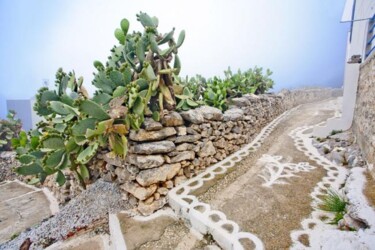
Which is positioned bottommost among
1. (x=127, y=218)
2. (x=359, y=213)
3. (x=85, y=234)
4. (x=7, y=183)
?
(x=7, y=183)

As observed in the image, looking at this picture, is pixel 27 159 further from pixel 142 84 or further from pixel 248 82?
pixel 248 82

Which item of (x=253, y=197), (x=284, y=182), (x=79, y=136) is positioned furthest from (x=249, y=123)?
(x=79, y=136)

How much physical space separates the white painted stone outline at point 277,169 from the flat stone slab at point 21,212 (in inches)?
166

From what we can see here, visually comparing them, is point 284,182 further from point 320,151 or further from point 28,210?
point 28,210

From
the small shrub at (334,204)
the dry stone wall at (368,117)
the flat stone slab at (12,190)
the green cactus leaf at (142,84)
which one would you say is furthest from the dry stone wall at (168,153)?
the flat stone slab at (12,190)

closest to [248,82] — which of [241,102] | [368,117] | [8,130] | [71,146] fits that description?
[241,102]

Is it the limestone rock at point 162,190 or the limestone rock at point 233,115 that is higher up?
the limestone rock at point 233,115

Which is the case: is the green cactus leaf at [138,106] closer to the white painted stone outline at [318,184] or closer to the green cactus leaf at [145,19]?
the green cactus leaf at [145,19]

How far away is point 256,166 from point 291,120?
3.92 m

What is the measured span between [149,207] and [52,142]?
4.41ft

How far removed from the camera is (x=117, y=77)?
2.29 metres

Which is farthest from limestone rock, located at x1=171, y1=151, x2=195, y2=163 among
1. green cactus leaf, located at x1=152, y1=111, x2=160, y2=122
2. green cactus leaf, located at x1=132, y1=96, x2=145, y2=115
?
green cactus leaf, located at x1=132, y1=96, x2=145, y2=115

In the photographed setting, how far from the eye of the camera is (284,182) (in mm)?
2533

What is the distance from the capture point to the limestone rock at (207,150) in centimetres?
289
